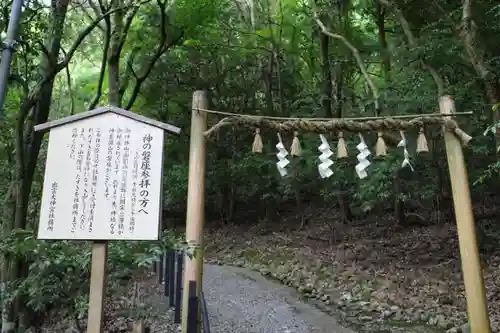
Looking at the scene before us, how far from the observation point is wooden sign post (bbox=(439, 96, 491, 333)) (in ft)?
14.4

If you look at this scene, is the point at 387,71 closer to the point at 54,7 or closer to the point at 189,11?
the point at 189,11

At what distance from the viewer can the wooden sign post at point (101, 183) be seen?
307cm

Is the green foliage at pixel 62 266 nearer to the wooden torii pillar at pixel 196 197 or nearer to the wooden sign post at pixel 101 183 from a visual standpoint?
the wooden sign post at pixel 101 183

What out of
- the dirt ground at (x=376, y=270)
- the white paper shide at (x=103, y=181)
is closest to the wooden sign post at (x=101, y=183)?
the white paper shide at (x=103, y=181)

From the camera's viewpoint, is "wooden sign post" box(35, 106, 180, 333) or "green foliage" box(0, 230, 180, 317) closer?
"wooden sign post" box(35, 106, 180, 333)

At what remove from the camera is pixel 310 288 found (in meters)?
8.43

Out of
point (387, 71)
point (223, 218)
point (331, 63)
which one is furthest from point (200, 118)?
point (223, 218)

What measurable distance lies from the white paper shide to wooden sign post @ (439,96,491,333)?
343 cm

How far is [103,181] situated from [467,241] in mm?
3884

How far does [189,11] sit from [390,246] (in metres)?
7.18

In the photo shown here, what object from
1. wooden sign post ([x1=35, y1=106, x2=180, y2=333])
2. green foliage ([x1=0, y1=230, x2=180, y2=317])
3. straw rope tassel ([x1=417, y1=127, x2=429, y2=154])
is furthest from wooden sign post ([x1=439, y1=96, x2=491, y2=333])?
wooden sign post ([x1=35, y1=106, x2=180, y2=333])

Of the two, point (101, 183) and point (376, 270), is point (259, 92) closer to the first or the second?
point (376, 270)

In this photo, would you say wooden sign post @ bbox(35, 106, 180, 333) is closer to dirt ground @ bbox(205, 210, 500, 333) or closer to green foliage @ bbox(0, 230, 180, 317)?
green foliage @ bbox(0, 230, 180, 317)

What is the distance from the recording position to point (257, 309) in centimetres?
736
